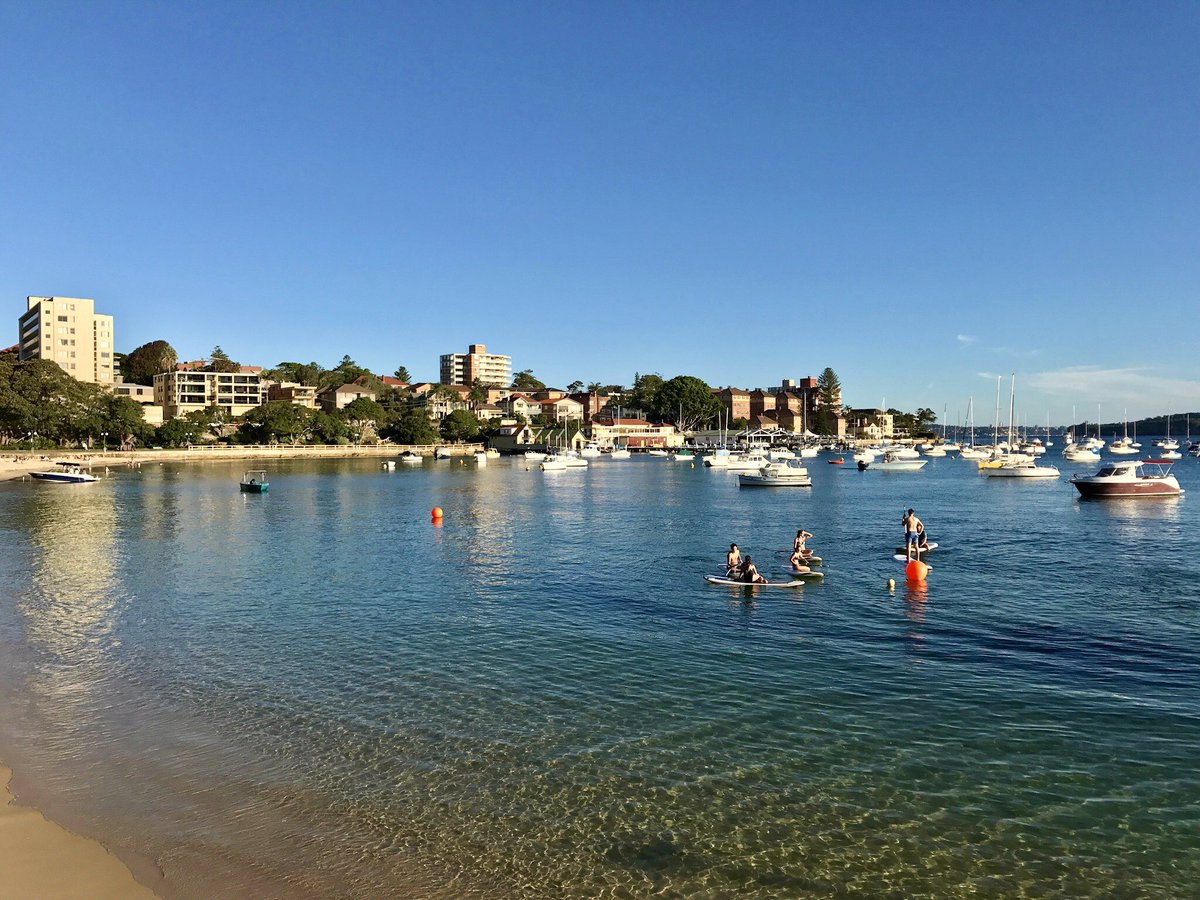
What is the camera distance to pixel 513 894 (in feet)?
33.1

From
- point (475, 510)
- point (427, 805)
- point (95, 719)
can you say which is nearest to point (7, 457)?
point (475, 510)

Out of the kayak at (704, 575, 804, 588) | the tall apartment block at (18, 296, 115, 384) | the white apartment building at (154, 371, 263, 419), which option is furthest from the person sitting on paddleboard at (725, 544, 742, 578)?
the tall apartment block at (18, 296, 115, 384)

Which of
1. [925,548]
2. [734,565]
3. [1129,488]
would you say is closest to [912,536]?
[925,548]

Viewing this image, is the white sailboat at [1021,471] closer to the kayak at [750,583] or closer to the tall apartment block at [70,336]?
the kayak at [750,583]

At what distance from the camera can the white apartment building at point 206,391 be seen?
179000mm

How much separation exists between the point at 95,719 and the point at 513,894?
36.8 feet

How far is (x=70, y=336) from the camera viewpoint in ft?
578

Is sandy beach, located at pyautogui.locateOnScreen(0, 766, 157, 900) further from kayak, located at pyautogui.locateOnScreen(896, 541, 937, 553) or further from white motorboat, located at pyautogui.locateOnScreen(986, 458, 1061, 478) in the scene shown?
white motorboat, located at pyautogui.locateOnScreen(986, 458, 1061, 478)

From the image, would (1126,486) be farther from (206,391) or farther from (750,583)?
(206,391)

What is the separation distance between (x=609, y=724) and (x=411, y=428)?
588ft

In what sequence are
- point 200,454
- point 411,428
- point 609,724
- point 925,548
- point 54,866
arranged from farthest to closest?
point 411,428 < point 200,454 < point 925,548 < point 609,724 < point 54,866

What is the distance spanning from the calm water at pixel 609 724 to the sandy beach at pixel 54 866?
353mm

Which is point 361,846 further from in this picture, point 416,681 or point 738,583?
point 738,583

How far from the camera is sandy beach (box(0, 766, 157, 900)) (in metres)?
9.77
